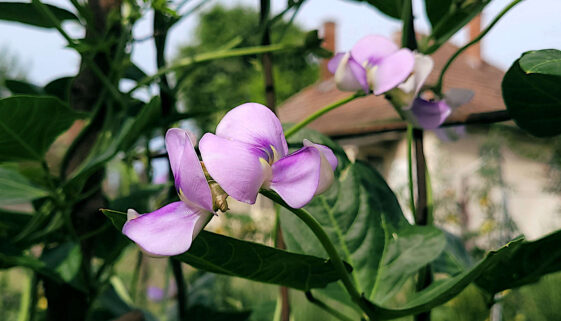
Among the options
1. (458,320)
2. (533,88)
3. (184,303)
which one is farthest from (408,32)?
(458,320)

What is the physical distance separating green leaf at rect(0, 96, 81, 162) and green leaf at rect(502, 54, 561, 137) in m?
0.38

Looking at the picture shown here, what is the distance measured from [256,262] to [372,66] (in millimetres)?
194

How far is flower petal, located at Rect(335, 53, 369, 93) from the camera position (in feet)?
1.38

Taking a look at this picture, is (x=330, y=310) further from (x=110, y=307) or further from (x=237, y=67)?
(x=237, y=67)

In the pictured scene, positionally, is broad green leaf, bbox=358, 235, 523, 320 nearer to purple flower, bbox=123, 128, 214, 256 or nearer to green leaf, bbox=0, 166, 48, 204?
purple flower, bbox=123, 128, 214, 256

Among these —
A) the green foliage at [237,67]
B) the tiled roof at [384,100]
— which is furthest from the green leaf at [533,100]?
the green foliage at [237,67]

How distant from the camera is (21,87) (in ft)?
2.14

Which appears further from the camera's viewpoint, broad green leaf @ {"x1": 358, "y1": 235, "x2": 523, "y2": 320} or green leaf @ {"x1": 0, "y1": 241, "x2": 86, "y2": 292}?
green leaf @ {"x1": 0, "y1": 241, "x2": 86, "y2": 292}

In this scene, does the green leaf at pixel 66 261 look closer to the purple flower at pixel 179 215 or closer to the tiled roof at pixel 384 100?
the purple flower at pixel 179 215

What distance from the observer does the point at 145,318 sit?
2.24 feet

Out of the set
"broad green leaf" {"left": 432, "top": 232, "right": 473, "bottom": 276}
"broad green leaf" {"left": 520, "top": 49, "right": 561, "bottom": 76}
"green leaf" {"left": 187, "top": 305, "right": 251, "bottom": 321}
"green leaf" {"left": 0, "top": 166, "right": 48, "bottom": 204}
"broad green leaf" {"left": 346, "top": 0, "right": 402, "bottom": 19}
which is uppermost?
"broad green leaf" {"left": 520, "top": 49, "right": 561, "bottom": 76}

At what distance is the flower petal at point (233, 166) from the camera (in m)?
0.25

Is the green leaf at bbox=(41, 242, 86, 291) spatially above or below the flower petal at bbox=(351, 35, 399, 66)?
below

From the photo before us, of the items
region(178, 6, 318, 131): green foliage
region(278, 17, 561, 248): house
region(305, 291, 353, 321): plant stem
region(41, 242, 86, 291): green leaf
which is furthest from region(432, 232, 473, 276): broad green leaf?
region(178, 6, 318, 131): green foliage
